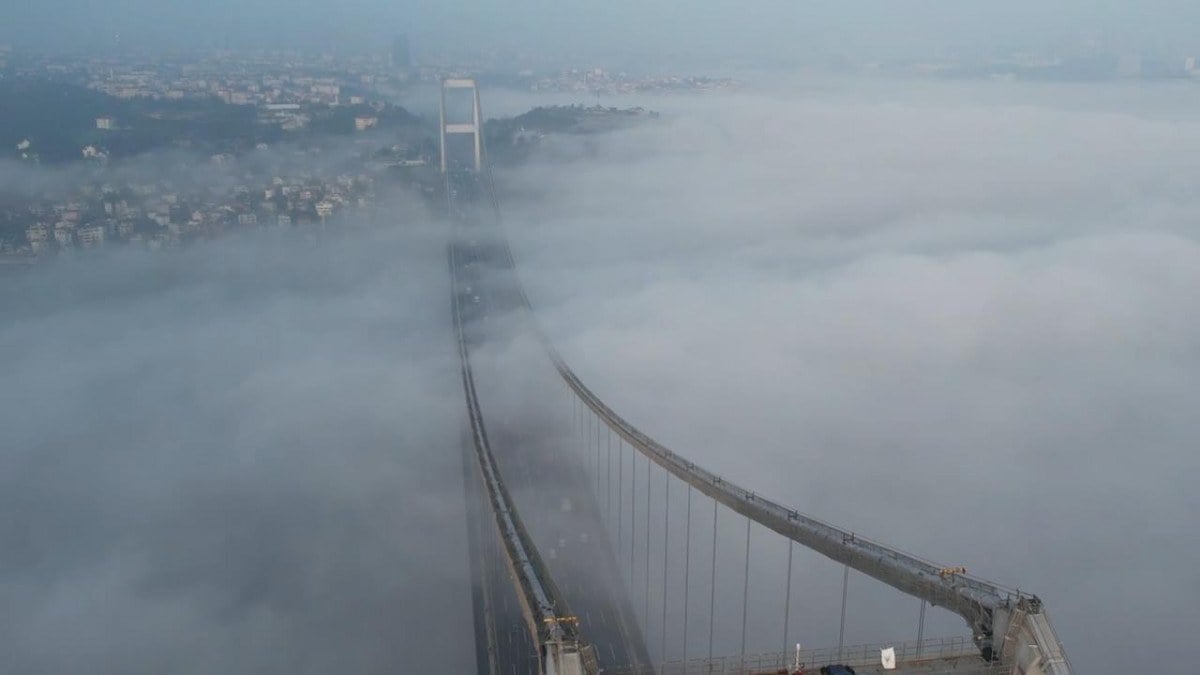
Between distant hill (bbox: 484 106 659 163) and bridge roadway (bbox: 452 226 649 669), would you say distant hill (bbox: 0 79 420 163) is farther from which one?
bridge roadway (bbox: 452 226 649 669)

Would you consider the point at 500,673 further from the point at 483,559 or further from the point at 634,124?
the point at 634,124

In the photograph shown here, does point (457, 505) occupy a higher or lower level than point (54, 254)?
lower

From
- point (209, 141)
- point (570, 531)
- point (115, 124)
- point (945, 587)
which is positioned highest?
point (115, 124)

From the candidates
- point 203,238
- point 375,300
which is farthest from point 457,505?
point 203,238

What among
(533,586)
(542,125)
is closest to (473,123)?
(542,125)

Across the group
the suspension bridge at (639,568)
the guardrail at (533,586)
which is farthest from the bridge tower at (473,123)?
the guardrail at (533,586)

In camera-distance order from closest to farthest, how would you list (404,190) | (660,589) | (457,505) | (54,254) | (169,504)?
1. (660,589)
2. (457,505)
3. (169,504)
4. (54,254)
5. (404,190)

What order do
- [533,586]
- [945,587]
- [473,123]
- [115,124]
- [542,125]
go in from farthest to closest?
[542,125] < [473,123] < [115,124] < [533,586] < [945,587]

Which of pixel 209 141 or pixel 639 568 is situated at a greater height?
pixel 209 141

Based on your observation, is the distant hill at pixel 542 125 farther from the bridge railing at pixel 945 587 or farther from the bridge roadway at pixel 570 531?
the bridge railing at pixel 945 587

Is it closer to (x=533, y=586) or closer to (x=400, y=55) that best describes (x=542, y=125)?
(x=400, y=55)
